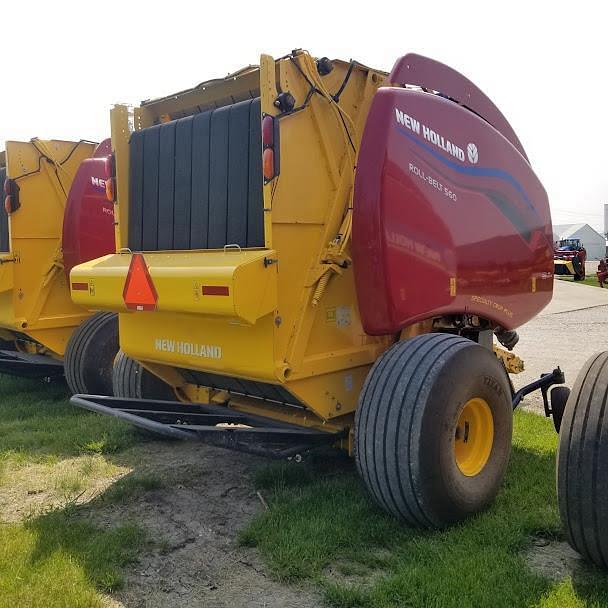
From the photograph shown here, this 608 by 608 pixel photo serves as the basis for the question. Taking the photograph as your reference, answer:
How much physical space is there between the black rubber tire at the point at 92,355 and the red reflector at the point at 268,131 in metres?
3.40

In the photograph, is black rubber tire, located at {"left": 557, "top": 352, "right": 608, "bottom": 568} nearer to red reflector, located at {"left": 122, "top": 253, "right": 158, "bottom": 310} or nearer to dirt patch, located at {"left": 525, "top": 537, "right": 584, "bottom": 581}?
dirt patch, located at {"left": 525, "top": 537, "right": 584, "bottom": 581}

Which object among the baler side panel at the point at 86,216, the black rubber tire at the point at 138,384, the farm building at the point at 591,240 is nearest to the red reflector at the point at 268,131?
the black rubber tire at the point at 138,384

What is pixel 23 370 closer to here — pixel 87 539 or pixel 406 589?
pixel 87 539

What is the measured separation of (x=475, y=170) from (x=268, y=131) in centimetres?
143

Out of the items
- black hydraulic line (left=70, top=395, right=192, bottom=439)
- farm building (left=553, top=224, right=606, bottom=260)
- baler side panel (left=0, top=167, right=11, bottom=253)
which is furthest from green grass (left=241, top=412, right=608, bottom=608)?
farm building (left=553, top=224, right=606, bottom=260)

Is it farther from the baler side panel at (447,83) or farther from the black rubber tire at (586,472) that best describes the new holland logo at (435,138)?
the black rubber tire at (586,472)

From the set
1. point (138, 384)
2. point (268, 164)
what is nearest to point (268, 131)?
point (268, 164)

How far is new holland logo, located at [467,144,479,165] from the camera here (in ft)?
13.2

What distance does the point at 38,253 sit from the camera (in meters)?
6.26

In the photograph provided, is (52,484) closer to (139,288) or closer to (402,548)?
(139,288)

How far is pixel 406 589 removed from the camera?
2.78 m

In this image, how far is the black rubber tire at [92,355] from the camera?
19.7 ft

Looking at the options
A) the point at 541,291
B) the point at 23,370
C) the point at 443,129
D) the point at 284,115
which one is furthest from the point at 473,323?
the point at 23,370

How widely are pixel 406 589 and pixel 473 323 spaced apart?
1.98m
